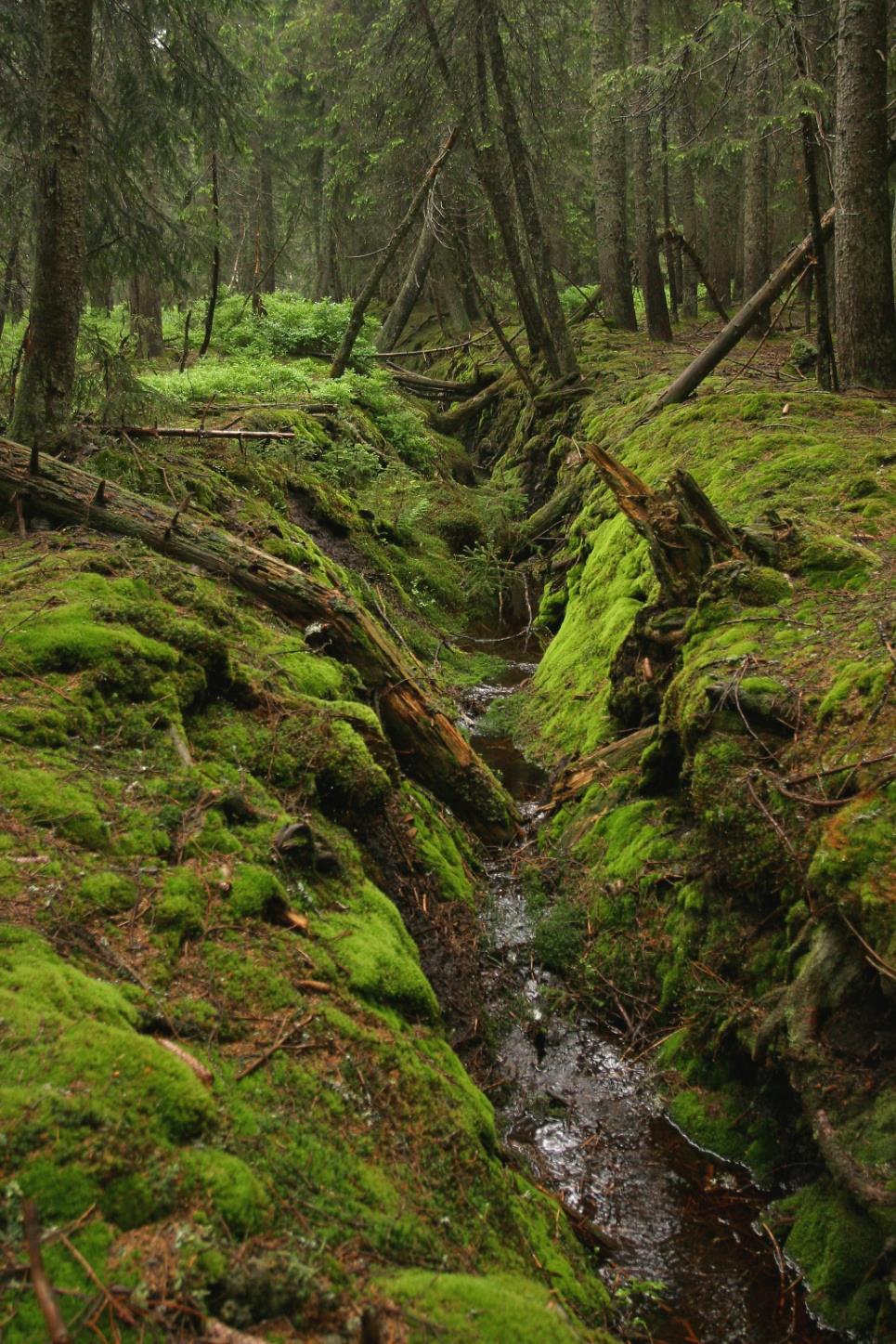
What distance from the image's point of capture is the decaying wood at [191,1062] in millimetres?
2387

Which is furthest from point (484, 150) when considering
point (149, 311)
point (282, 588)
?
point (282, 588)

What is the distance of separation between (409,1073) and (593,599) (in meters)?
6.97

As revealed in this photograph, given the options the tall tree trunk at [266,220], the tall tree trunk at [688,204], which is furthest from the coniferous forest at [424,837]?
the tall tree trunk at [266,220]

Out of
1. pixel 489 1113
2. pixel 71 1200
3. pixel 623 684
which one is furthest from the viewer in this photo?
pixel 623 684

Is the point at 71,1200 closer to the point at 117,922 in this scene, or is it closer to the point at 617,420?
the point at 117,922

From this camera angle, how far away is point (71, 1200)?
70.9 inches

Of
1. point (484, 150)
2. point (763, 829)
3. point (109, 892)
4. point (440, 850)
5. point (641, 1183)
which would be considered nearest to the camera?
point (109, 892)

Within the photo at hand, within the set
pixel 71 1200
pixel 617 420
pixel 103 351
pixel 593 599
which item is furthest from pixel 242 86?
pixel 71 1200

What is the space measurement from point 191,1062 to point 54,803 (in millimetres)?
1290

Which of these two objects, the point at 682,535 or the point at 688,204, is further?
the point at 688,204

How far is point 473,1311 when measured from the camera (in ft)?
6.91

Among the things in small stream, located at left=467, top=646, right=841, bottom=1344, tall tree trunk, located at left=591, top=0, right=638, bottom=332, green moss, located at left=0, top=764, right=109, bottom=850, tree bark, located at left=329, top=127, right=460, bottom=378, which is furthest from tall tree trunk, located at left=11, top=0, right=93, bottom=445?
tall tree trunk, located at left=591, top=0, right=638, bottom=332

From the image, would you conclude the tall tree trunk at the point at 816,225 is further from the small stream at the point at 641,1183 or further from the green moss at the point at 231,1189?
the green moss at the point at 231,1189

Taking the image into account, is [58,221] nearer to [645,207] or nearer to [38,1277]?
[38,1277]
